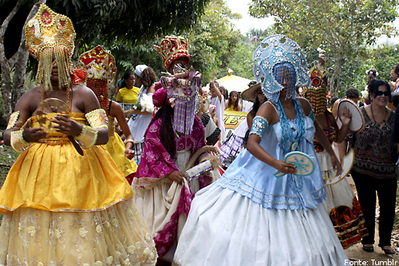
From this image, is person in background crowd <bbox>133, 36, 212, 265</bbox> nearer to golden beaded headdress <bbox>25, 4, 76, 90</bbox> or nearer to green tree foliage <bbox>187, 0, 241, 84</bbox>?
golden beaded headdress <bbox>25, 4, 76, 90</bbox>

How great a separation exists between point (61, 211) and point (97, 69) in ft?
8.24

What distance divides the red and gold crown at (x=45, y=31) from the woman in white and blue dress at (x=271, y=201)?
1753 mm

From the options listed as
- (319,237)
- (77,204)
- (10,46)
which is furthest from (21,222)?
(10,46)

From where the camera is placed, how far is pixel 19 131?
3.29m

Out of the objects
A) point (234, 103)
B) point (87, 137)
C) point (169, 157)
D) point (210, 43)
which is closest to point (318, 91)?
point (169, 157)

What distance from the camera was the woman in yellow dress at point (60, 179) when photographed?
3.20 meters

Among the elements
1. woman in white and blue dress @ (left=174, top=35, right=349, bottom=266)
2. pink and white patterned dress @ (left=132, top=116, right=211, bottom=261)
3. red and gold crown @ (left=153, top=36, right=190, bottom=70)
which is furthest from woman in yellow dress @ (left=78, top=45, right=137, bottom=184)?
woman in white and blue dress @ (left=174, top=35, right=349, bottom=266)

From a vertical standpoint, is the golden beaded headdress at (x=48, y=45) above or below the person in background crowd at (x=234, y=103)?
above

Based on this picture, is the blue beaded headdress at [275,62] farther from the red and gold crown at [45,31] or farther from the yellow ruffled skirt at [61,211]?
the red and gold crown at [45,31]
